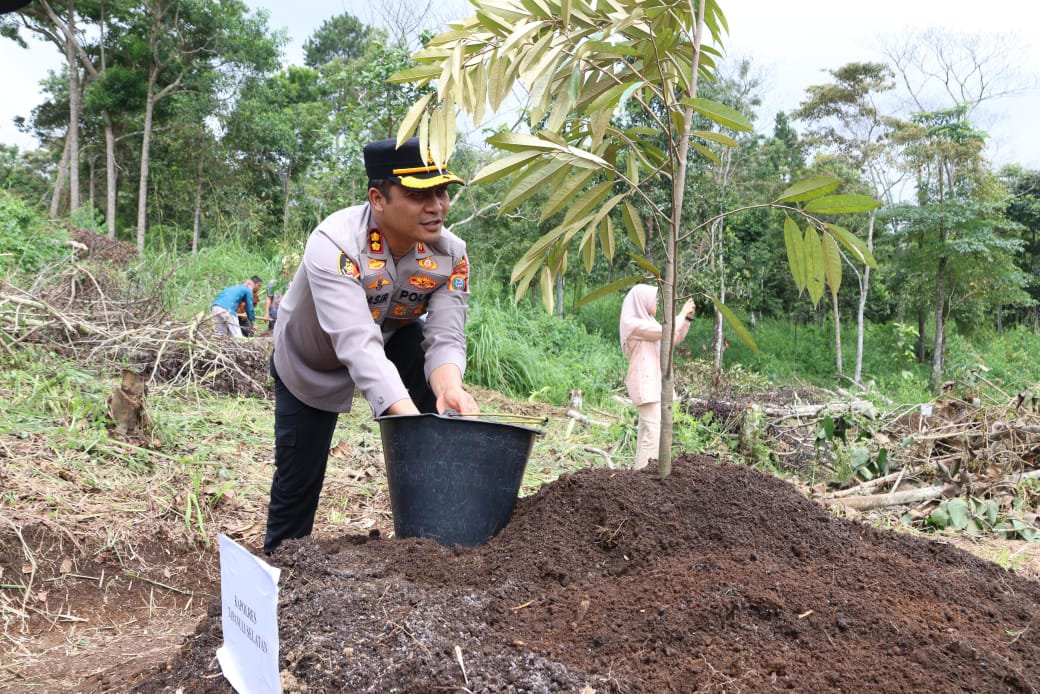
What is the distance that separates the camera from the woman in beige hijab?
454 centimetres

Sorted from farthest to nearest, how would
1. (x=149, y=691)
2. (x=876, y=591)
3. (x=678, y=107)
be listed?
1. (x=678, y=107)
2. (x=876, y=591)
3. (x=149, y=691)

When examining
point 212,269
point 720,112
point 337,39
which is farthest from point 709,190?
point 337,39

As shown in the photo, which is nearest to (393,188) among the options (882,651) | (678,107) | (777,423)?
(678,107)

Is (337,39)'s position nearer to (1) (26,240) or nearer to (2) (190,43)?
(2) (190,43)

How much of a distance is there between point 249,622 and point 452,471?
67cm

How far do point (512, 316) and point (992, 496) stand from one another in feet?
22.0

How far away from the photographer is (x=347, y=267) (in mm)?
2031

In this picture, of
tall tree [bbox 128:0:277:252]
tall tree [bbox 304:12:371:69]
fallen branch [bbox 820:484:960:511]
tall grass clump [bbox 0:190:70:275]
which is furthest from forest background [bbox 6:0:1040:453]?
tall tree [bbox 304:12:371:69]

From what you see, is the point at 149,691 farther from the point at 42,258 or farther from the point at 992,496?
the point at 42,258

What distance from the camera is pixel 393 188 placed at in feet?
6.66

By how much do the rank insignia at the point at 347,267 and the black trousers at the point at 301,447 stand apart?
18.6 inches

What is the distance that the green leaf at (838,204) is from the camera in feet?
5.53

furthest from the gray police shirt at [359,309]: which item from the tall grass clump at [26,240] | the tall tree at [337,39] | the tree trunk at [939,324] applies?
the tall tree at [337,39]

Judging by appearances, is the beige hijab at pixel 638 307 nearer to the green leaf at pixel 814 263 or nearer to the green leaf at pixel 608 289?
the green leaf at pixel 608 289
